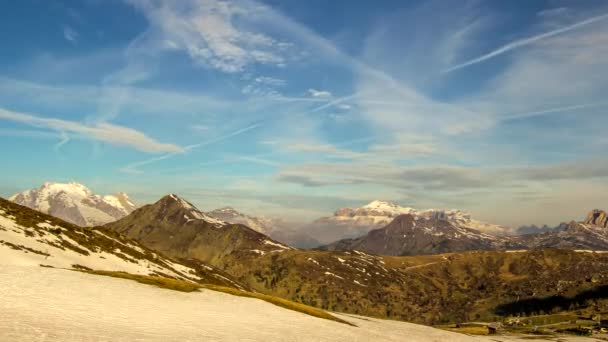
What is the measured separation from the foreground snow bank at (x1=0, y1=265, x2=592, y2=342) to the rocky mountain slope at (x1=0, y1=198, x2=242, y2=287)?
24786mm

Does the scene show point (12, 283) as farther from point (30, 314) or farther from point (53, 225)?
point (53, 225)

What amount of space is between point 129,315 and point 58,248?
65.8 m

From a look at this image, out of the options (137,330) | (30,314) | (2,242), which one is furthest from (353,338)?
(2,242)

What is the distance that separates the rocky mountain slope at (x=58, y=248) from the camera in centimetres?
7262

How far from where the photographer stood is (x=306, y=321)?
169ft

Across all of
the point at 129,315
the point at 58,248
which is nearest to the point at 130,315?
the point at 129,315

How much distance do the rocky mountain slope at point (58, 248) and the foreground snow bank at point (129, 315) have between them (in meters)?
24.8

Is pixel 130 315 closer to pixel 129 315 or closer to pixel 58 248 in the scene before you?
pixel 129 315

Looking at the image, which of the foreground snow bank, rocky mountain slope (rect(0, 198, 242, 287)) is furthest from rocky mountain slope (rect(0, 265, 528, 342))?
rocky mountain slope (rect(0, 198, 242, 287))

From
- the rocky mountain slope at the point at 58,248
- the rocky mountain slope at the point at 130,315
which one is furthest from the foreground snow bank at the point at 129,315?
the rocky mountain slope at the point at 58,248

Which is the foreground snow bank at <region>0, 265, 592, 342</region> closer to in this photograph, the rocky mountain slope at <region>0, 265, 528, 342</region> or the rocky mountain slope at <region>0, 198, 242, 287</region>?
the rocky mountain slope at <region>0, 265, 528, 342</region>

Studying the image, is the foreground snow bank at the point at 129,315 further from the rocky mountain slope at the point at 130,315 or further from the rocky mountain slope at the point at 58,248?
the rocky mountain slope at the point at 58,248

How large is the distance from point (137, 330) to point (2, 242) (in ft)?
192

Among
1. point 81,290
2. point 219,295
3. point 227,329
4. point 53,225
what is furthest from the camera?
point 53,225
